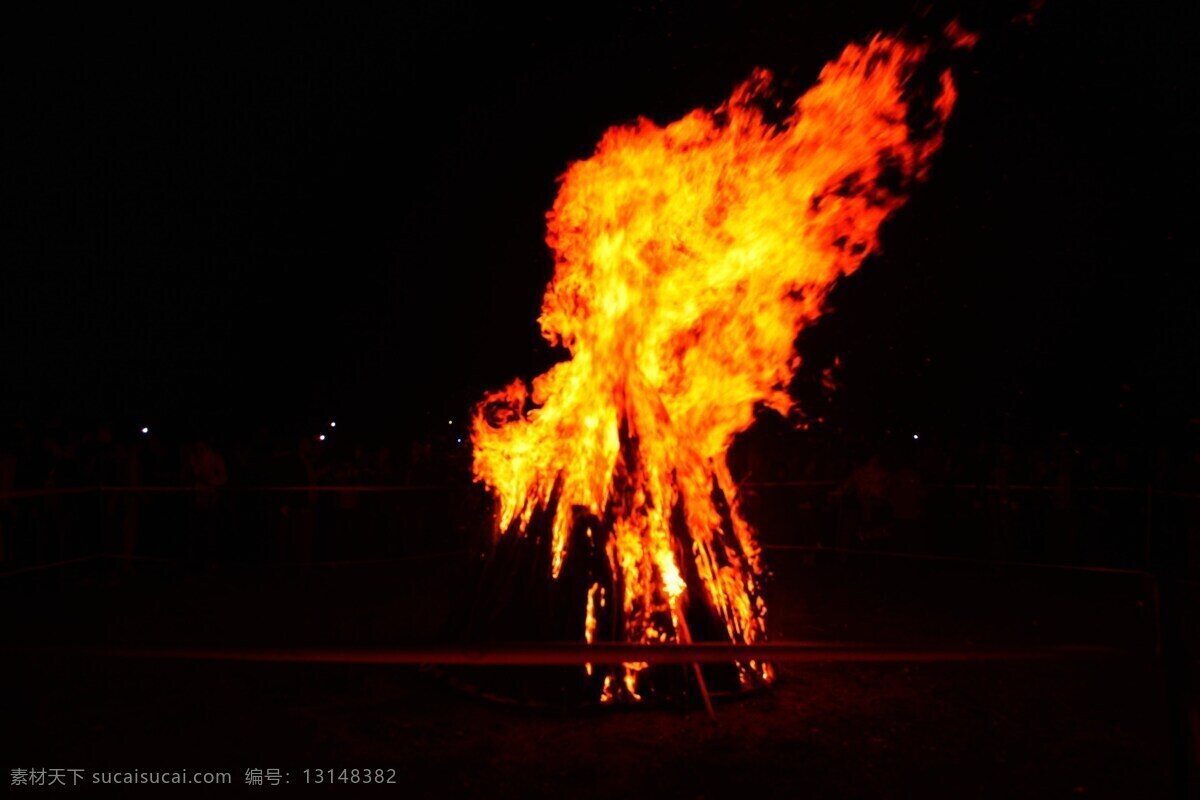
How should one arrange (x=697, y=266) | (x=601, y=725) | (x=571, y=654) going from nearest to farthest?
(x=571, y=654) → (x=601, y=725) → (x=697, y=266)

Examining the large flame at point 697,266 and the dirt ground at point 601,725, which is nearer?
the dirt ground at point 601,725

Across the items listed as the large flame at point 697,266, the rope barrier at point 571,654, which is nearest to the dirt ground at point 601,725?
the rope barrier at point 571,654

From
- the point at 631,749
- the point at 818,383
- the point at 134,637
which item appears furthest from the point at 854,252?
the point at 818,383

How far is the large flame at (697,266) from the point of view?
7078mm

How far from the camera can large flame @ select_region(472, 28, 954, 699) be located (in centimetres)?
708

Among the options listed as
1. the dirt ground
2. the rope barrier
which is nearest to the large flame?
the dirt ground

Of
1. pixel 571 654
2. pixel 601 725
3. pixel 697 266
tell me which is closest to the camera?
pixel 571 654

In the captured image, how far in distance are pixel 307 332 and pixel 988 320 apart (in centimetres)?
2399

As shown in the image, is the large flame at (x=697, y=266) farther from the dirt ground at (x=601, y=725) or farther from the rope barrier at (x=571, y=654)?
the rope barrier at (x=571, y=654)

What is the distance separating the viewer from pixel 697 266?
24.8 ft

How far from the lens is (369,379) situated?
35.8 meters

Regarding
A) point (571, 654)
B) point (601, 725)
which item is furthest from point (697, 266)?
point (571, 654)

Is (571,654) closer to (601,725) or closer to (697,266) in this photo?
(601,725)

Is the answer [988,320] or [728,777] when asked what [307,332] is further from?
[728,777]
